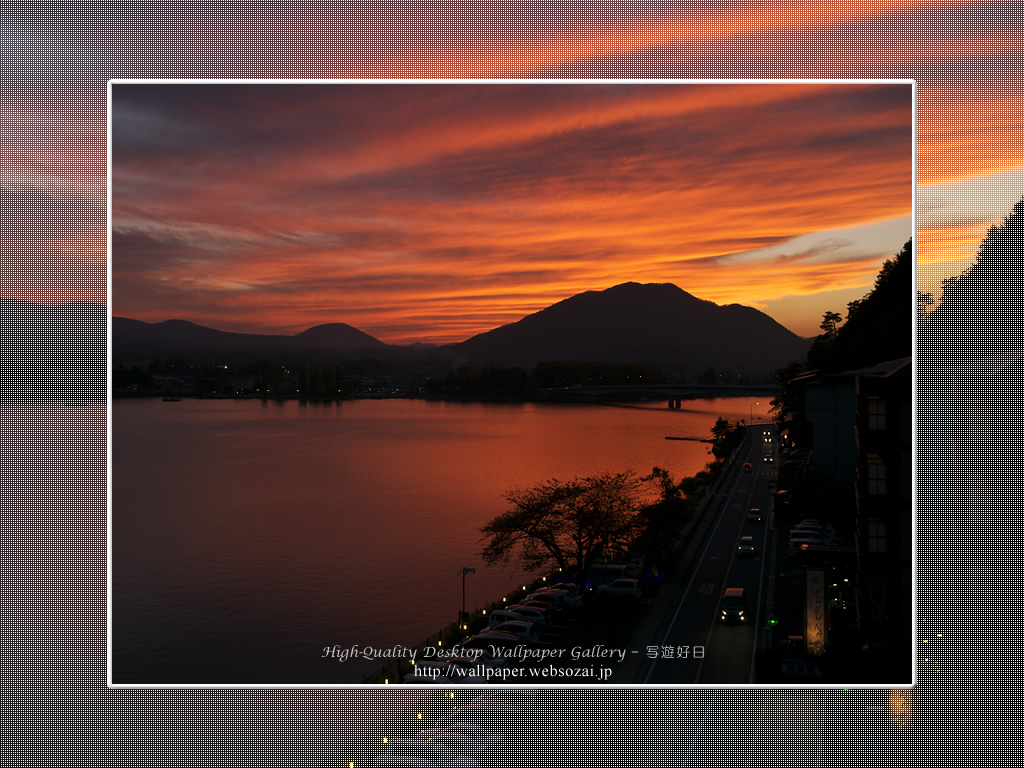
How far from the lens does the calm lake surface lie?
8.59 m

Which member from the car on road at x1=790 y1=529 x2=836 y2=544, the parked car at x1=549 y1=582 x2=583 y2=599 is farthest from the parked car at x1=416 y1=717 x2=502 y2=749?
the car on road at x1=790 y1=529 x2=836 y2=544

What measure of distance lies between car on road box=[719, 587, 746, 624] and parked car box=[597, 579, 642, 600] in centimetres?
83

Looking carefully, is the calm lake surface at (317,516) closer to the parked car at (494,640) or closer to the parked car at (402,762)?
the parked car at (402,762)

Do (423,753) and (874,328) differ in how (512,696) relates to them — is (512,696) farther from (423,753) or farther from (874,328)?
(874,328)

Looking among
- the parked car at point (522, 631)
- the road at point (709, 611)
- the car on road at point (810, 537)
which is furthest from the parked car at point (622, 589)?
the car on road at point (810, 537)

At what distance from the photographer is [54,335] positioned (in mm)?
3799

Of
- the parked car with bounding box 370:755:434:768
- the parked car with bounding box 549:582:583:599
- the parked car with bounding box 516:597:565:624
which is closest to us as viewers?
the parked car with bounding box 370:755:434:768

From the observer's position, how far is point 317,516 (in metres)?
13.7

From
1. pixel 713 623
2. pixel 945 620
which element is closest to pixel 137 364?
pixel 713 623

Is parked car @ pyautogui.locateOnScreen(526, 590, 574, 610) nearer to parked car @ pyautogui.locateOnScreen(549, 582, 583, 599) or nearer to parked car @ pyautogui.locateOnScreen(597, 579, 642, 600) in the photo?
parked car @ pyautogui.locateOnScreen(549, 582, 583, 599)

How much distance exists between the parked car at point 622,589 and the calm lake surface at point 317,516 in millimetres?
2649

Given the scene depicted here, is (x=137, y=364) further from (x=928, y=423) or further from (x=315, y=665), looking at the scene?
(x=928, y=423)

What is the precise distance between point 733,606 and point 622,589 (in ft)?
3.71

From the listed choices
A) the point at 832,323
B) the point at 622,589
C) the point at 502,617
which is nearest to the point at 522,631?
the point at 502,617
